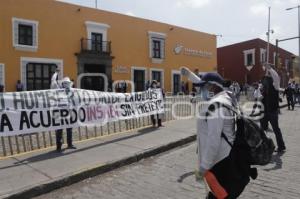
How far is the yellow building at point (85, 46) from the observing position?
24.2 meters

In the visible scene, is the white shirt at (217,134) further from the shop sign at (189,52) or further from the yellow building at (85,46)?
the shop sign at (189,52)

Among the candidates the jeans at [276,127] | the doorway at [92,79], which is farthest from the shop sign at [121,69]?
the jeans at [276,127]

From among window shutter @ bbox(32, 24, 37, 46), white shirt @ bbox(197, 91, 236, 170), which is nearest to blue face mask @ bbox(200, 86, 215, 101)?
white shirt @ bbox(197, 91, 236, 170)

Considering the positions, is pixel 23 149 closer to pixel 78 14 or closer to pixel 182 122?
pixel 182 122

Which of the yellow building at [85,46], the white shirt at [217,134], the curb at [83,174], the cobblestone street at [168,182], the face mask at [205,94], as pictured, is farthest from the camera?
the yellow building at [85,46]

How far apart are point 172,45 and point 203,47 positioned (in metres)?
5.51

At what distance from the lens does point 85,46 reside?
2816 cm

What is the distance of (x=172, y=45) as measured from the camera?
118 ft

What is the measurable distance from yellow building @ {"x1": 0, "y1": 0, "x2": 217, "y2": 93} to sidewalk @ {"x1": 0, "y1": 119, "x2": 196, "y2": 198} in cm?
1704

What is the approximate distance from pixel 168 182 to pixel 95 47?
2428 centimetres

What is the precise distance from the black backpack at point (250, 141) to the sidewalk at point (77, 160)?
3584mm

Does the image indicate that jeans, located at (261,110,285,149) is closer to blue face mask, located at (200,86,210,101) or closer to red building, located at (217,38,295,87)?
blue face mask, located at (200,86,210,101)

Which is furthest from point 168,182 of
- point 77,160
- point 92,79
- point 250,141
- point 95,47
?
point 92,79

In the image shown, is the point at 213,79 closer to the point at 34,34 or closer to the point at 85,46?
the point at 34,34
